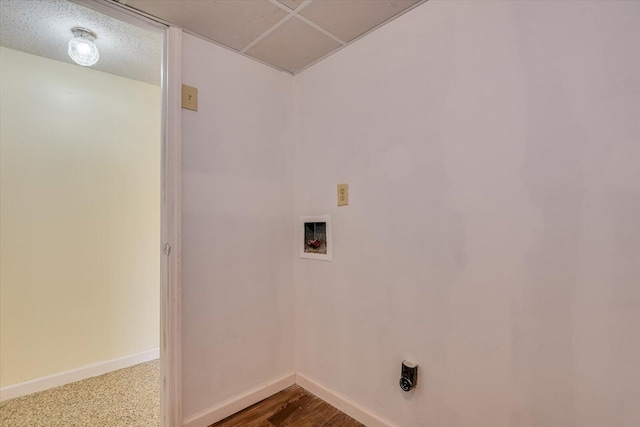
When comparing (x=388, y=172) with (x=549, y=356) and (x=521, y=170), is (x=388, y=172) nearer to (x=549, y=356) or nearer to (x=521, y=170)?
(x=521, y=170)

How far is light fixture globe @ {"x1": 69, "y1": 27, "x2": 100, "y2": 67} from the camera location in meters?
1.69

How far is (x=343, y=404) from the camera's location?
1706 mm

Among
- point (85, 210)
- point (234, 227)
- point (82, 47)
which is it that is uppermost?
point (82, 47)

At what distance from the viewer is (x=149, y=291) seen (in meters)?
2.48

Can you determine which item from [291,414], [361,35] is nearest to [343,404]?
[291,414]

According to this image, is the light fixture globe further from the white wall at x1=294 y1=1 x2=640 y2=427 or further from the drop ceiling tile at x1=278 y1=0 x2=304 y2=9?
the white wall at x1=294 y1=1 x2=640 y2=427

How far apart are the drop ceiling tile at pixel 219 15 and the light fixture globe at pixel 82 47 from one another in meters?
0.54

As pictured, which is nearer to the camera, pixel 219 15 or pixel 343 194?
pixel 219 15

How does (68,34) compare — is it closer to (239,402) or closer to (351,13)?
(351,13)

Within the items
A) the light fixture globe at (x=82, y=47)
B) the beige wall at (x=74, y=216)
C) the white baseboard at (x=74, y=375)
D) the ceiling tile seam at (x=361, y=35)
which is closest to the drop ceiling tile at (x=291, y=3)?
the ceiling tile seam at (x=361, y=35)

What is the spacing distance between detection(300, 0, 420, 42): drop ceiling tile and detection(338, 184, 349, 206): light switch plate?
864 millimetres

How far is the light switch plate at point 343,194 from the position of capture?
5.74 ft

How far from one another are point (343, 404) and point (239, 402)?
615 mm

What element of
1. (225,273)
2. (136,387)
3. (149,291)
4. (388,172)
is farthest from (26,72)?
(388,172)
